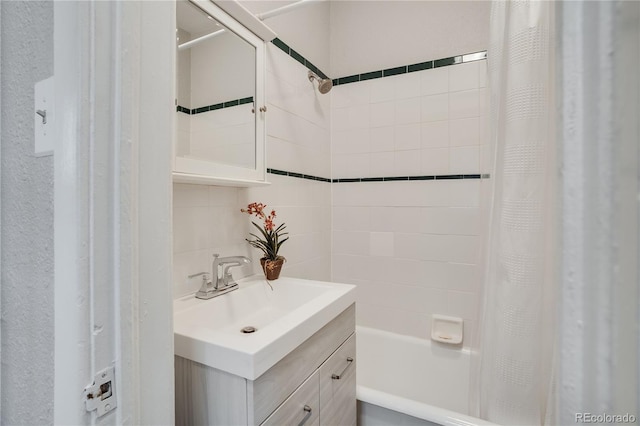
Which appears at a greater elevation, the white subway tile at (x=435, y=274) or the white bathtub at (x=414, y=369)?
the white subway tile at (x=435, y=274)

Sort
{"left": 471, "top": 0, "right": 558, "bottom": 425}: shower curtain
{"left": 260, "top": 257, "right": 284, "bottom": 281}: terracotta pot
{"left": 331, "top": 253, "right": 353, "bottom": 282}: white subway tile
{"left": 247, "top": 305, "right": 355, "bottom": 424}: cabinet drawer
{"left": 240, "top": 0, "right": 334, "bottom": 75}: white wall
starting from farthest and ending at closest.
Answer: {"left": 331, "top": 253, "right": 353, "bottom": 282}: white subway tile
{"left": 240, "top": 0, "right": 334, "bottom": 75}: white wall
{"left": 260, "top": 257, "right": 284, "bottom": 281}: terracotta pot
{"left": 471, "top": 0, "right": 558, "bottom": 425}: shower curtain
{"left": 247, "top": 305, "right": 355, "bottom": 424}: cabinet drawer

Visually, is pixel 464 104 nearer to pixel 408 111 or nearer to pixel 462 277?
pixel 408 111

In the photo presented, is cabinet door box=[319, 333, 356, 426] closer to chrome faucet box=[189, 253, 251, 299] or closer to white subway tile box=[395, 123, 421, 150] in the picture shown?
chrome faucet box=[189, 253, 251, 299]

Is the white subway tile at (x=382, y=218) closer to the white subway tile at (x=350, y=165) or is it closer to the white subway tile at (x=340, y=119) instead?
the white subway tile at (x=350, y=165)

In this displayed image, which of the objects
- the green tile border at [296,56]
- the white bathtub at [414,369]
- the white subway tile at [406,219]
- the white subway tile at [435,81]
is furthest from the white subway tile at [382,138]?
the white bathtub at [414,369]

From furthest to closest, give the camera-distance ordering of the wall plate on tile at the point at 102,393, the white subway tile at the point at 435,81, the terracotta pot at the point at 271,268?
1. the white subway tile at the point at 435,81
2. the terracotta pot at the point at 271,268
3. the wall plate on tile at the point at 102,393

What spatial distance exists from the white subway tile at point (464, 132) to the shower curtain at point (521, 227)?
618mm

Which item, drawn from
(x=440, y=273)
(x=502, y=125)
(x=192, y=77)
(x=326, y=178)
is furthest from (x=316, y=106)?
(x=440, y=273)

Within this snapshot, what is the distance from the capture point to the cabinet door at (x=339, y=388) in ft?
3.22

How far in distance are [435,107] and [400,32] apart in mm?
529

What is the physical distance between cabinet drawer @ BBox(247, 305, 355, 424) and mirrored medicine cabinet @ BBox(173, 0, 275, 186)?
0.60m

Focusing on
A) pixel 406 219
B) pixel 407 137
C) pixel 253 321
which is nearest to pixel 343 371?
pixel 253 321

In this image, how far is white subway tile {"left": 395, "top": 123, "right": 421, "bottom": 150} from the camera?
1.84 metres

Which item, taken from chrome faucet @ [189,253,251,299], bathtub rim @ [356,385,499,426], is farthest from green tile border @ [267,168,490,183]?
bathtub rim @ [356,385,499,426]
